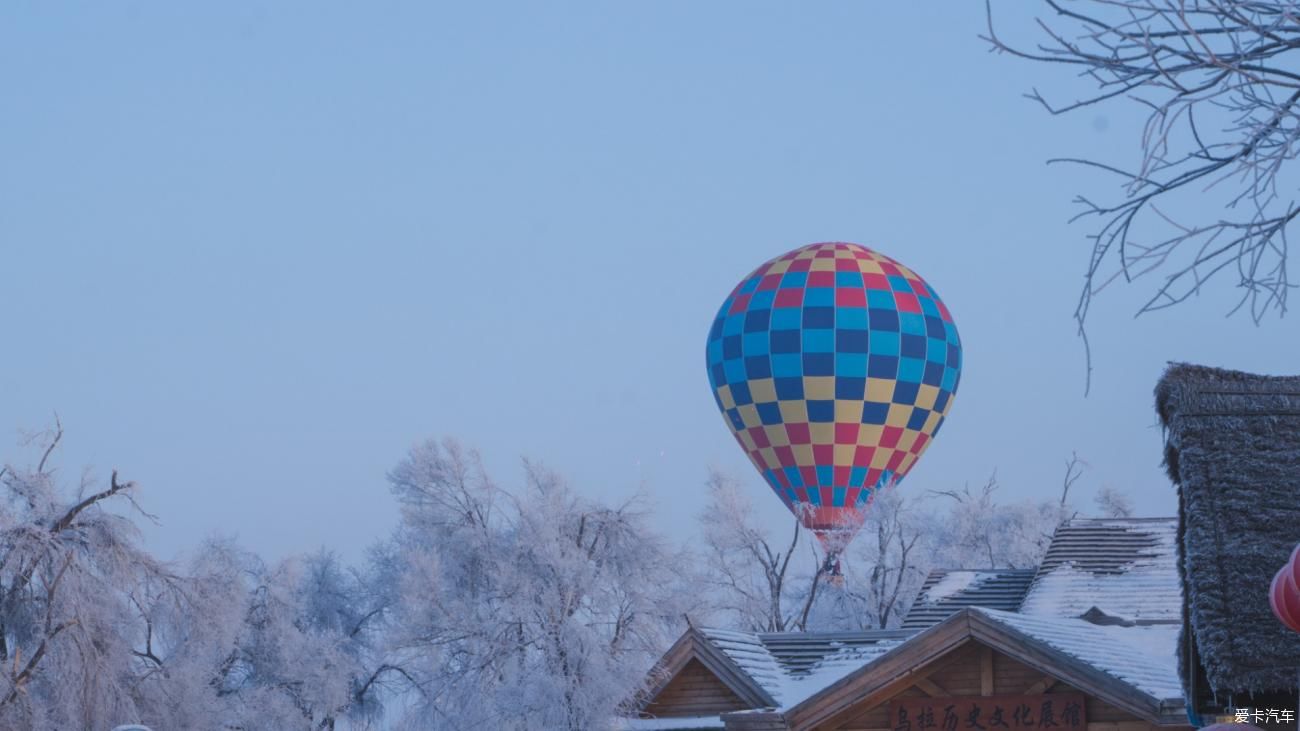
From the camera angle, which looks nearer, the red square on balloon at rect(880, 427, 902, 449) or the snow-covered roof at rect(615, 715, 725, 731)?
the snow-covered roof at rect(615, 715, 725, 731)

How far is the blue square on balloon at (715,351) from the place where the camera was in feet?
144

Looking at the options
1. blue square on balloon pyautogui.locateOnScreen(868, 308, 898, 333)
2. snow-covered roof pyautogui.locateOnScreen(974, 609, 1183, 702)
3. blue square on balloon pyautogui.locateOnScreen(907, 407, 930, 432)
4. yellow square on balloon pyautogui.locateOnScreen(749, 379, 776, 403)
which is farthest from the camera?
blue square on balloon pyautogui.locateOnScreen(907, 407, 930, 432)

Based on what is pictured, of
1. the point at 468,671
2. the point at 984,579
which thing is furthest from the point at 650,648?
the point at 984,579

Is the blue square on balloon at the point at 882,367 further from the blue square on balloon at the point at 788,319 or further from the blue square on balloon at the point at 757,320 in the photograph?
the blue square on balloon at the point at 757,320

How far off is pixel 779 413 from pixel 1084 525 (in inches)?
697

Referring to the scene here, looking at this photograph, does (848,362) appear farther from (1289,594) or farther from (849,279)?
(1289,594)

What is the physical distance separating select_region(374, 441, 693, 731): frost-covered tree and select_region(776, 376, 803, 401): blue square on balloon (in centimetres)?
775

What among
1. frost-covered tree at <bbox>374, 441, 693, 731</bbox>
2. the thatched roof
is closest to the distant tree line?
frost-covered tree at <bbox>374, 441, 693, 731</bbox>

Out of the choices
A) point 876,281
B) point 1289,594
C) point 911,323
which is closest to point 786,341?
point 876,281

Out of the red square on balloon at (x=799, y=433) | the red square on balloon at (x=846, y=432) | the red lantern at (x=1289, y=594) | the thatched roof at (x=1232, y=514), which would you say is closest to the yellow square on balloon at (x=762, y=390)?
the red square on balloon at (x=799, y=433)

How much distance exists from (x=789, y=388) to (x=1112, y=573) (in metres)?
19.2

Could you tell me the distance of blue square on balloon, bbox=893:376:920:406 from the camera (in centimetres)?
4234

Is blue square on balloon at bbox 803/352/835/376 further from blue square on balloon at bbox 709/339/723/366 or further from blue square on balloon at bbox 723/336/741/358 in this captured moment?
blue square on balloon at bbox 709/339/723/366

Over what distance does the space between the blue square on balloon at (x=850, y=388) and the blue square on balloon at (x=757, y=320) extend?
7.13 ft
